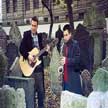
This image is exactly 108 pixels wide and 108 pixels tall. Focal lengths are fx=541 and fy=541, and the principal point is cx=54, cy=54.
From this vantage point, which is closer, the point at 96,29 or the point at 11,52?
the point at 96,29

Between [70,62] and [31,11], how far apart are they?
134 feet

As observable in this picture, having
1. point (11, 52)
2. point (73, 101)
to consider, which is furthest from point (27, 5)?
point (73, 101)

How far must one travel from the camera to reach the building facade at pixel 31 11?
39781 millimetres

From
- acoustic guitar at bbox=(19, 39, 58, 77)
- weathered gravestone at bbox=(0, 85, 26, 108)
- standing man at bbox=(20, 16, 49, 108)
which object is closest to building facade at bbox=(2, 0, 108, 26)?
acoustic guitar at bbox=(19, 39, 58, 77)

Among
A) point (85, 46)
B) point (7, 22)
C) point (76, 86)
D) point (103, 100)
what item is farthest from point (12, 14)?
point (103, 100)

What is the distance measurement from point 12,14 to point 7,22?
3.65 ft

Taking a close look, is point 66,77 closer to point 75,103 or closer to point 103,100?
point 75,103

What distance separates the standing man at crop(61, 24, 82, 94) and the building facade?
29.1 m

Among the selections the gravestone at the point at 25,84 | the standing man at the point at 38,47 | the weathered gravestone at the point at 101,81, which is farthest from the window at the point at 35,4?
→ the weathered gravestone at the point at 101,81

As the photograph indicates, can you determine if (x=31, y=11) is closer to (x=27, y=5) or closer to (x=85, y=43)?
(x=27, y=5)

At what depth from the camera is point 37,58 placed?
923 centimetres

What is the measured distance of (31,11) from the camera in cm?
4912

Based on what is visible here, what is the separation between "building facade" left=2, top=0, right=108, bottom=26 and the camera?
39781mm

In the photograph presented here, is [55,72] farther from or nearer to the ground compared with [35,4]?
farther from the ground
